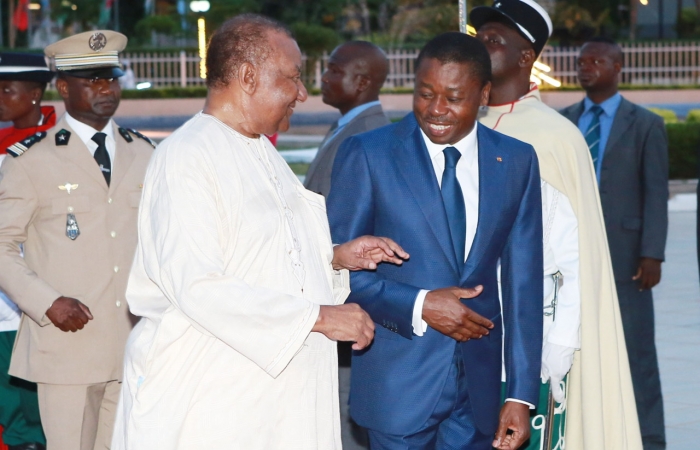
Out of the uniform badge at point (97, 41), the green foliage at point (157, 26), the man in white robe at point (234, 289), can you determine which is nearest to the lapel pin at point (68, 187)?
the uniform badge at point (97, 41)

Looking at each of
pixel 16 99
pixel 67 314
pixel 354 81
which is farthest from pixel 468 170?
pixel 16 99

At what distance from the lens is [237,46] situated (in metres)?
2.96

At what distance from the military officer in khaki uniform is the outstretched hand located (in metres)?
1.62

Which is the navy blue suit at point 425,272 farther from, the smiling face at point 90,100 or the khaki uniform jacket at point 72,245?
the smiling face at point 90,100

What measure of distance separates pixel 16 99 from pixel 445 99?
10.1 feet

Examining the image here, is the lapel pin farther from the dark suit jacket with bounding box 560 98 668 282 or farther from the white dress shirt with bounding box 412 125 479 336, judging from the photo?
the dark suit jacket with bounding box 560 98 668 282

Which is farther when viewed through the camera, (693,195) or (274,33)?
(693,195)

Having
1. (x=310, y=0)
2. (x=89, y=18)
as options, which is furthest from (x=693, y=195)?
(x=89, y=18)

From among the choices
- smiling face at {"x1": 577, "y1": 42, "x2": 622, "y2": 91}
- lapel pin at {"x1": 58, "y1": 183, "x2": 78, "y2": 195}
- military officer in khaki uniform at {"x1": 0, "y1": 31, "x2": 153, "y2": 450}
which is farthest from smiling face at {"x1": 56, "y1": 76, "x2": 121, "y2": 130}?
smiling face at {"x1": 577, "y1": 42, "x2": 622, "y2": 91}

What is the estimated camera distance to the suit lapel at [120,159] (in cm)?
462

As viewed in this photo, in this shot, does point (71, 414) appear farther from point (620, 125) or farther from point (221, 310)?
point (620, 125)

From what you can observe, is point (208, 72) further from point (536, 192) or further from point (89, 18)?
point (89, 18)

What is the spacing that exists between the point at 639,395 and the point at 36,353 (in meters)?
3.23

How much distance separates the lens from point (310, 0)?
3709 cm
